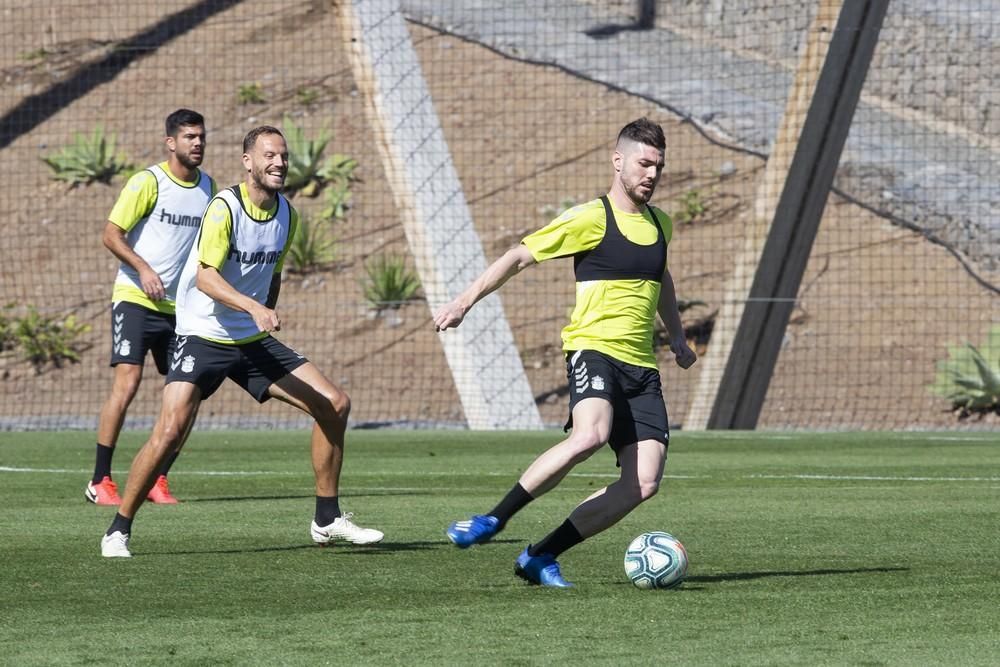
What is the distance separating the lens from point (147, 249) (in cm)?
1189

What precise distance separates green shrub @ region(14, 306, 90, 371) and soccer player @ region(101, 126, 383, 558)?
57.2 feet

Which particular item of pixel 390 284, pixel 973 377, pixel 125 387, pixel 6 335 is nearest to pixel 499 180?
pixel 390 284

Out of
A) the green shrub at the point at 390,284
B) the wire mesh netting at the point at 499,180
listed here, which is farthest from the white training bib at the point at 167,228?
the green shrub at the point at 390,284

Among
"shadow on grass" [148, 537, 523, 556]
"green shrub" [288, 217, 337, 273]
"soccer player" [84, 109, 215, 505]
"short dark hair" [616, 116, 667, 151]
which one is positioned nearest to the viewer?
"short dark hair" [616, 116, 667, 151]

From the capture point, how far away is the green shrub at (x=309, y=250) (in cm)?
2770

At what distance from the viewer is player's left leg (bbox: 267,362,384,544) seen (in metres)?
8.91

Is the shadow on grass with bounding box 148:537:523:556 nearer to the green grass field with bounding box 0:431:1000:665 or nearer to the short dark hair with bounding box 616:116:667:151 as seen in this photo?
the green grass field with bounding box 0:431:1000:665

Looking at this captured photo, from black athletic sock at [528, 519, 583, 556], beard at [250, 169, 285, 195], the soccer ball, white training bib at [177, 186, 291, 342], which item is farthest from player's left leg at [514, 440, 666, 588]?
beard at [250, 169, 285, 195]

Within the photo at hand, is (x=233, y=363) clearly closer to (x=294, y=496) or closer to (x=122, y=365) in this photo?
(x=294, y=496)

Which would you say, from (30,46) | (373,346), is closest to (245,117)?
(30,46)

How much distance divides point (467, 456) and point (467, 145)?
16861 millimetres

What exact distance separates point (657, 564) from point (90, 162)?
25.4m

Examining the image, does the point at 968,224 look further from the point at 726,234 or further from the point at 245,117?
the point at 245,117

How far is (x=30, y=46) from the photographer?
122 feet
